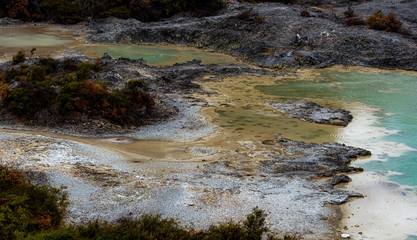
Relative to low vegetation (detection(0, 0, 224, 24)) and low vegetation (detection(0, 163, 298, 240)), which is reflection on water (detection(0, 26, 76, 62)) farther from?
low vegetation (detection(0, 163, 298, 240))

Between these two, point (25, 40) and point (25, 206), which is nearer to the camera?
point (25, 206)

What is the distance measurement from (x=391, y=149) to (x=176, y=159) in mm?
8356

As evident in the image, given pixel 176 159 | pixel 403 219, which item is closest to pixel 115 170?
pixel 176 159

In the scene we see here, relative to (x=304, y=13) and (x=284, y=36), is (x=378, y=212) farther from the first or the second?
(x=304, y=13)

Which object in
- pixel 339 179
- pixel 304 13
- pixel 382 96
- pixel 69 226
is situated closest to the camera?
pixel 69 226

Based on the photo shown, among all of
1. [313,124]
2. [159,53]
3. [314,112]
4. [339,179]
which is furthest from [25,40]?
[339,179]

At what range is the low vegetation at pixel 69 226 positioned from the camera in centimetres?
823

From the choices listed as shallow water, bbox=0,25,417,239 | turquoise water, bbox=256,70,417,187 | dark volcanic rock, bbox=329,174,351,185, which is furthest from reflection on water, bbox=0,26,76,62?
dark volcanic rock, bbox=329,174,351,185

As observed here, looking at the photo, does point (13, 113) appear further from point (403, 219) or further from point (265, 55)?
point (265, 55)

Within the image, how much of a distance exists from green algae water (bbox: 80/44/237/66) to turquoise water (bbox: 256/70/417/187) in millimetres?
7730

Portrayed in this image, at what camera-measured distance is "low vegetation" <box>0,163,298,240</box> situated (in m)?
8.23

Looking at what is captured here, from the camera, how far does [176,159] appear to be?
13477mm

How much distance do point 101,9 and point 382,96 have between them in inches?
1265

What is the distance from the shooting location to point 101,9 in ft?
142
